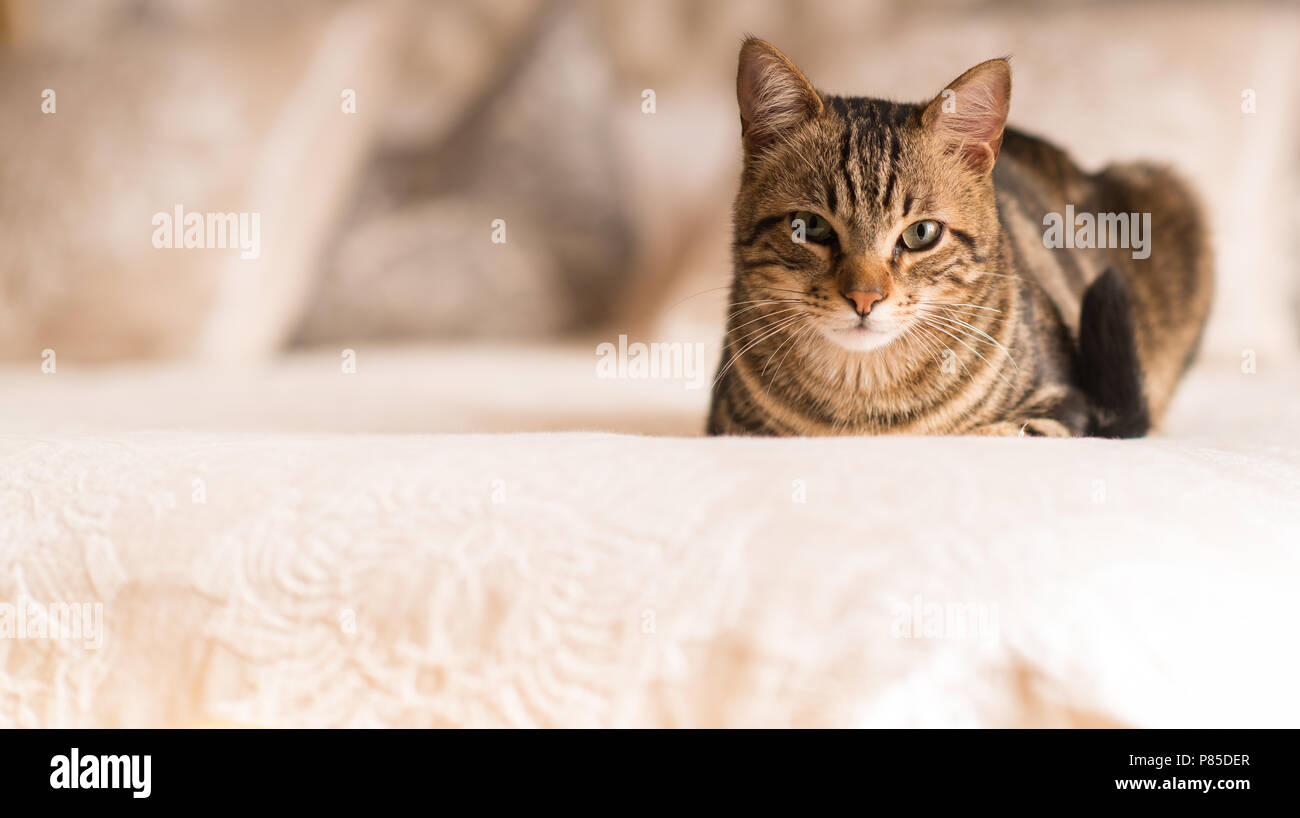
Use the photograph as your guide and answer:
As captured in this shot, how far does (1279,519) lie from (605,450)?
A: 460 millimetres

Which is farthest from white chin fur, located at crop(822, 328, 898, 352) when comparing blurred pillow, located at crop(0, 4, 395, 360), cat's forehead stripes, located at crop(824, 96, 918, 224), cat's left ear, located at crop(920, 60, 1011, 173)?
blurred pillow, located at crop(0, 4, 395, 360)

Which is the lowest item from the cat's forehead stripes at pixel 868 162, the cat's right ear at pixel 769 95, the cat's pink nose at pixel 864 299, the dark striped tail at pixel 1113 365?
the dark striped tail at pixel 1113 365

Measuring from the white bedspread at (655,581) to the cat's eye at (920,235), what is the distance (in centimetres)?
24

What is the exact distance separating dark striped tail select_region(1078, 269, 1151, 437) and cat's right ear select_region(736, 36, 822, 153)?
1.11 ft

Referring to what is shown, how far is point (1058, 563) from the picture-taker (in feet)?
1.94

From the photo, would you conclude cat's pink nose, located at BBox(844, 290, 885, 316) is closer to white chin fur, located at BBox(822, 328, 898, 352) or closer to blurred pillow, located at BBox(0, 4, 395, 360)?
white chin fur, located at BBox(822, 328, 898, 352)

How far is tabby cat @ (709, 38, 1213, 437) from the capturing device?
0.91 m

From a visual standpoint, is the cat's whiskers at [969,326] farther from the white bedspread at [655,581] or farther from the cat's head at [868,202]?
the white bedspread at [655,581]

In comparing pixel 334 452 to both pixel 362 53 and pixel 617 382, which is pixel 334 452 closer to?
pixel 617 382

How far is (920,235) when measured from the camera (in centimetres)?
93

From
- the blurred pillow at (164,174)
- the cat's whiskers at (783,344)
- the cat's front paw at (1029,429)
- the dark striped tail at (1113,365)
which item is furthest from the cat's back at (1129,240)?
the blurred pillow at (164,174)

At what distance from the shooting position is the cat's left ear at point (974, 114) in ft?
3.01
